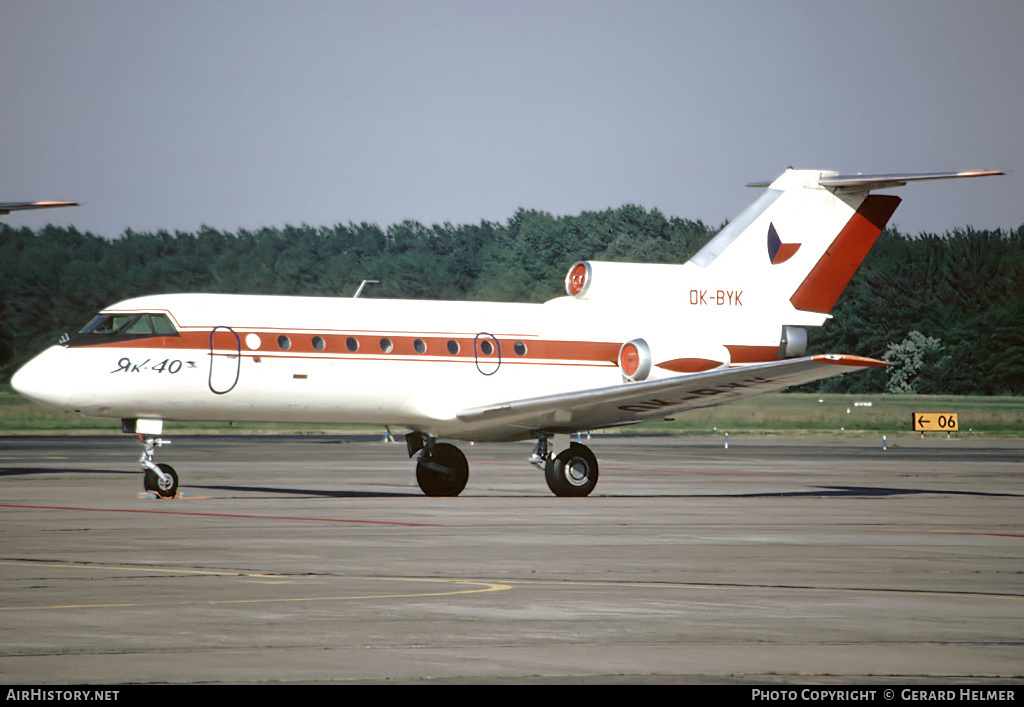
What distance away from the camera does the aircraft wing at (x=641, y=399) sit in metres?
24.0

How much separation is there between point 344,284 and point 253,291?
55.4 ft

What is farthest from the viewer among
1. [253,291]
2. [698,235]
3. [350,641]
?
[698,235]

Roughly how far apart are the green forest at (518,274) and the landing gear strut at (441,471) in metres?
11.9

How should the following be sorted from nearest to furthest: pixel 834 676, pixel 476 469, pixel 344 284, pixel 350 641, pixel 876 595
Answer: pixel 834 676
pixel 350 641
pixel 876 595
pixel 476 469
pixel 344 284

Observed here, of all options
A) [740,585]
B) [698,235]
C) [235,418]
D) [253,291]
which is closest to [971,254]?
[698,235]

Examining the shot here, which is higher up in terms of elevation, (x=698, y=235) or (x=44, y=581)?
(x=698, y=235)

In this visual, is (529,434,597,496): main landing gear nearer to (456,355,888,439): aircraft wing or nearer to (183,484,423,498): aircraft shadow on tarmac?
(456,355,888,439): aircraft wing

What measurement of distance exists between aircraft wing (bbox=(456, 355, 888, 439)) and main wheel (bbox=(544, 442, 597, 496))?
0.68 m

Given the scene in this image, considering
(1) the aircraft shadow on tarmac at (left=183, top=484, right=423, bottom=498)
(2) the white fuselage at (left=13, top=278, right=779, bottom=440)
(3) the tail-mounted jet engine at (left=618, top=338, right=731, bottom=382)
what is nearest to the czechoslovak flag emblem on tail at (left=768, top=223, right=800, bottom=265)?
(2) the white fuselage at (left=13, top=278, right=779, bottom=440)

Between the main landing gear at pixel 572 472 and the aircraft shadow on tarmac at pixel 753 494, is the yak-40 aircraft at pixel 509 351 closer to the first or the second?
the main landing gear at pixel 572 472

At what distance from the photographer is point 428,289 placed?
86.9 meters

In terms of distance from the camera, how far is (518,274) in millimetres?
86812

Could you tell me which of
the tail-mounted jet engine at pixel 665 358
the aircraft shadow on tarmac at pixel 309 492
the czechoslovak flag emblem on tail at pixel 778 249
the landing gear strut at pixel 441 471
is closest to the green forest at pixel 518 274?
the aircraft shadow on tarmac at pixel 309 492

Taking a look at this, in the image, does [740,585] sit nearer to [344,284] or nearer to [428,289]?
[344,284]
